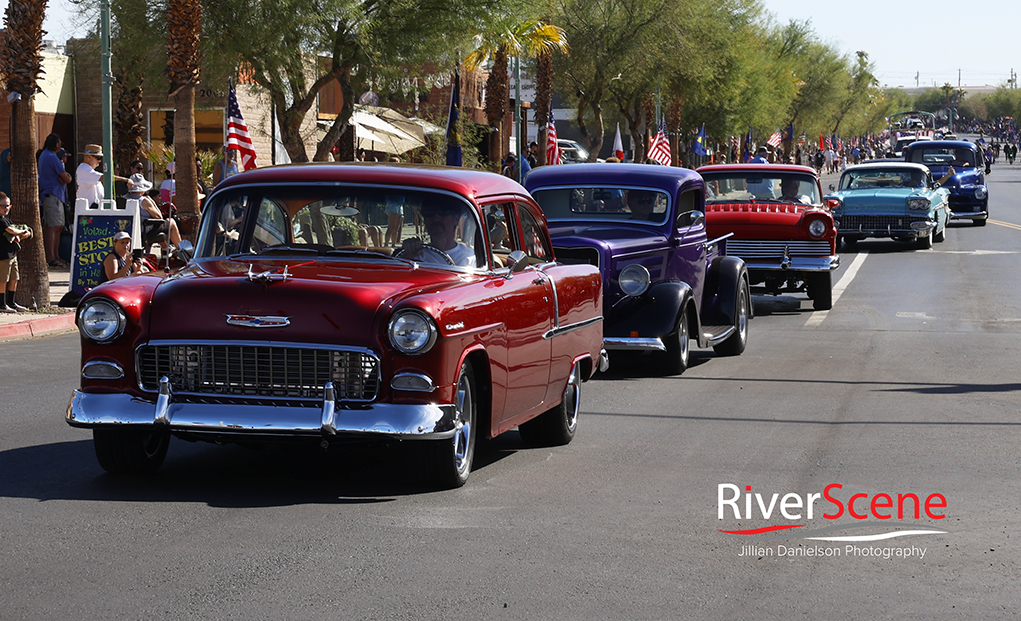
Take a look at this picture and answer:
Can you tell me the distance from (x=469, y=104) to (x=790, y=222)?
46587 millimetres

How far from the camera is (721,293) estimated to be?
13703 millimetres

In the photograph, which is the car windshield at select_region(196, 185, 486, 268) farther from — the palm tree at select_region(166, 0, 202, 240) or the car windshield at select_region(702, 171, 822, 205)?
the palm tree at select_region(166, 0, 202, 240)

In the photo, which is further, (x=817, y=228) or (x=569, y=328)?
(x=817, y=228)

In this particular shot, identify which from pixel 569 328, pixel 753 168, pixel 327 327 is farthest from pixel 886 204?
pixel 327 327

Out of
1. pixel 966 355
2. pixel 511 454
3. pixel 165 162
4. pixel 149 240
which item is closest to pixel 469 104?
pixel 165 162

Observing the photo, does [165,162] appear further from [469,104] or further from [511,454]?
[469,104]

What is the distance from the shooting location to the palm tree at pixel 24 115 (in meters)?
17.4

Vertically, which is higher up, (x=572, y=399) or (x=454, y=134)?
(x=454, y=134)

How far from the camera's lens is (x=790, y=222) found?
18.2 m

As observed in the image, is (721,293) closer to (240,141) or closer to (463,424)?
(463,424)

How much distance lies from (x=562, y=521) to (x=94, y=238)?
13.1 meters

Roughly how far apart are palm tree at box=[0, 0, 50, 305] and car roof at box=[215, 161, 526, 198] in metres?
10.6

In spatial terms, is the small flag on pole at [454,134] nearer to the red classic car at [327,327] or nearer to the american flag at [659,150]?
the american flag at [659,150]

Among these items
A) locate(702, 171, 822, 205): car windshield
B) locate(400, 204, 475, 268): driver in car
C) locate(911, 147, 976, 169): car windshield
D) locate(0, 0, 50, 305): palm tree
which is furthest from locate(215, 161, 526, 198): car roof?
locate(911, 147, 976, 169): car windshield
